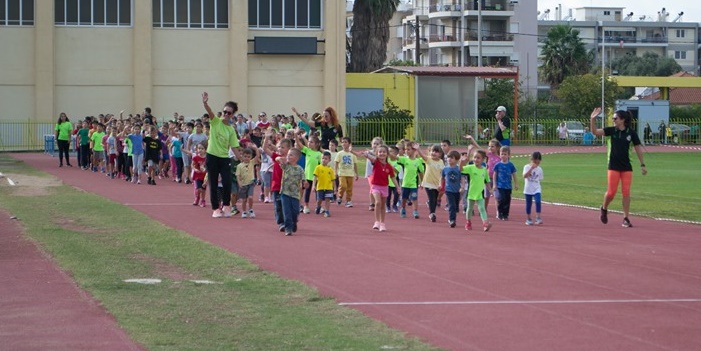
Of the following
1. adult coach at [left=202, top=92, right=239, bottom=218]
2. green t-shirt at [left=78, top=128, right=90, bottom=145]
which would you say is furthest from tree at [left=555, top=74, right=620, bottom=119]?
adult coach at [left=202, top=92, right=239, bottom=218]

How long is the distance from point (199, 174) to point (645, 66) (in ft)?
342

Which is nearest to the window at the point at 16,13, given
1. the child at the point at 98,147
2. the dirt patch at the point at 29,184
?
the child at the point at 98,147

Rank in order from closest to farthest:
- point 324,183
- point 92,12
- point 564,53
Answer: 1. point 324,183
2. point 92,12
3. point 564,53

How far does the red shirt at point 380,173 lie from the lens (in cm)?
1883

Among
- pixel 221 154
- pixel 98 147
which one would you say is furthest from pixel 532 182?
pixel 98 147

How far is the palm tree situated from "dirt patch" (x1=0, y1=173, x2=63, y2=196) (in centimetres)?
7449

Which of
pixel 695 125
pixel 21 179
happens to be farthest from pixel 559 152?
pixel 21 179

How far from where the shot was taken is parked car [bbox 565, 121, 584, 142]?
64812mm

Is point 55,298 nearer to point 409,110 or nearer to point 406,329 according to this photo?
point 406,329

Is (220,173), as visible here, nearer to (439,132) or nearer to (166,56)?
(166,56)

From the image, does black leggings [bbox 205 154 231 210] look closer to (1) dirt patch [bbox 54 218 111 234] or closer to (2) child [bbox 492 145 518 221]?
(1) dirt patch [bbox 54 218 111 234]

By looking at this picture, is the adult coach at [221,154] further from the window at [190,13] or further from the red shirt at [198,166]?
the window at [190,13]

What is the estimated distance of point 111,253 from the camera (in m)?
15.1

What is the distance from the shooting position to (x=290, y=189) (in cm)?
1797
